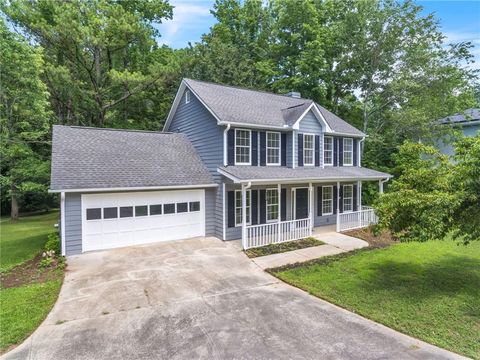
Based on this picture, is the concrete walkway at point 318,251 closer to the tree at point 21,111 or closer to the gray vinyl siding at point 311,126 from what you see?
the gray vinyl siding at point 311,126

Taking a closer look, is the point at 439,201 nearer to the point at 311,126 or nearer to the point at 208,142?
the point at 311,126

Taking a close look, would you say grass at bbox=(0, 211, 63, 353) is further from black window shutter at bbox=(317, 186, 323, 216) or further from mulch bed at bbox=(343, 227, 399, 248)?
black window shutter at bbox=(317, 186, 323, 216)

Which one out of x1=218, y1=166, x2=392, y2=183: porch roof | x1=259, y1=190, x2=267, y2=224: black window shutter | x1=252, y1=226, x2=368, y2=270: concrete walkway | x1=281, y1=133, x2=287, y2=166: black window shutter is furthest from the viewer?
x1=281, y1=133, x2=287, y2=166: black window shutter

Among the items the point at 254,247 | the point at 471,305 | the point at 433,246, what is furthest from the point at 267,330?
the point at 433,246

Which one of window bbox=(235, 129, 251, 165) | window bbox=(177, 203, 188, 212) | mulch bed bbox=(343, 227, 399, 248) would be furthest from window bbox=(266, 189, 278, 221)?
window bbox=(177, 203, 188, 212)

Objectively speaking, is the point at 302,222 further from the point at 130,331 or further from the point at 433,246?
the point at 130,331
